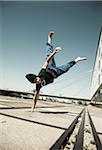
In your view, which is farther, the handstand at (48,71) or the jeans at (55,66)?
the jeans at (55,66)

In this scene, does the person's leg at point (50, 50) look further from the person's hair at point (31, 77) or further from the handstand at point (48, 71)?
the person's hair at point (31, 77)

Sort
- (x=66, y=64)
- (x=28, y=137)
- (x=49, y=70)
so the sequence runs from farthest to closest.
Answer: (x=66, y=64) → (x=49, y=70) → (x=28, y=137)

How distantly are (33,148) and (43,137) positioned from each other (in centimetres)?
50

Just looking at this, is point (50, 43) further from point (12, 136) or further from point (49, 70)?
point (12, 136)

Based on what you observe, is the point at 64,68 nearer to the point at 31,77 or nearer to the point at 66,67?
the point at 66,67

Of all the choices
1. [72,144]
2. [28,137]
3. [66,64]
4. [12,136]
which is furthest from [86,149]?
[66,64]

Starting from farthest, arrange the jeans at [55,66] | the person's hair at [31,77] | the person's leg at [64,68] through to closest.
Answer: the person's leg at [64,68] < the jeans at [55,66] < the person's hair at [31,77]

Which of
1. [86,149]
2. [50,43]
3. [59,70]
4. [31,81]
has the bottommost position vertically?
[86,149]

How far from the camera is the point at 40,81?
187 inches

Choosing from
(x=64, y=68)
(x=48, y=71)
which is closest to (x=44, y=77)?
(x=48, y=71)

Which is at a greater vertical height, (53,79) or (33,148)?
(53,79)

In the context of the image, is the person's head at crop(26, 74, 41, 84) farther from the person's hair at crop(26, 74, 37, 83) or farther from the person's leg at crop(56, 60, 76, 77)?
the person's leg at crop(56, 60, 76, 77)

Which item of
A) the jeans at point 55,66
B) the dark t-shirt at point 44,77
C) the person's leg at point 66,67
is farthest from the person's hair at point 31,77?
the person's leg at point 66,67

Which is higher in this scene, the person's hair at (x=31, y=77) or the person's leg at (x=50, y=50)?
the person's leg at (x=50, y=50)
